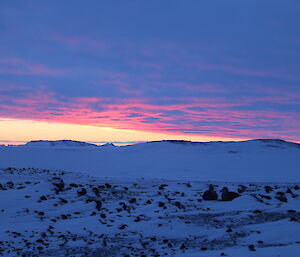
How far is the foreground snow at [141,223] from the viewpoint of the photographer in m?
5.64

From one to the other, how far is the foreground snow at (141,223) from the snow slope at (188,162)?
7.83 m

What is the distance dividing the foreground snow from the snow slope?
25.7ft

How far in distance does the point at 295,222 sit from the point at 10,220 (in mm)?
6527

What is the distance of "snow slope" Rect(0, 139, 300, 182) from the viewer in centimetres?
1931

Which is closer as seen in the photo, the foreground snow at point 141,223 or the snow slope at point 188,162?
the foreground snow at point 141,223

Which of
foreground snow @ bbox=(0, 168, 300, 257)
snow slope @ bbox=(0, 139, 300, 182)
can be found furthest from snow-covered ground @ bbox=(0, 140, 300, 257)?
snow slope @ bbox=(0, 139, 300, 182)

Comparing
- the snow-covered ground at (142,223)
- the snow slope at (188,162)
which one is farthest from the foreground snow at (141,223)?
the snow slope at (188,162)

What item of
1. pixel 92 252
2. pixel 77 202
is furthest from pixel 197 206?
pixel 92 252

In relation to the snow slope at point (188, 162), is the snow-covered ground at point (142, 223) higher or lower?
lower

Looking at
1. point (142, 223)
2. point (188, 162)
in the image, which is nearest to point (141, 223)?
point (142, 223)

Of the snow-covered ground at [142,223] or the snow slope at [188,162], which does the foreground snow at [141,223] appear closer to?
the snow-covered ground at [142,223]

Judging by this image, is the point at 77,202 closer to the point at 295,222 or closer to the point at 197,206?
the point at 197,206

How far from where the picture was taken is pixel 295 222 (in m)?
6.91

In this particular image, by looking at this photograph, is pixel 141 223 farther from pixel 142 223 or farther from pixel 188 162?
pixel 188 162
